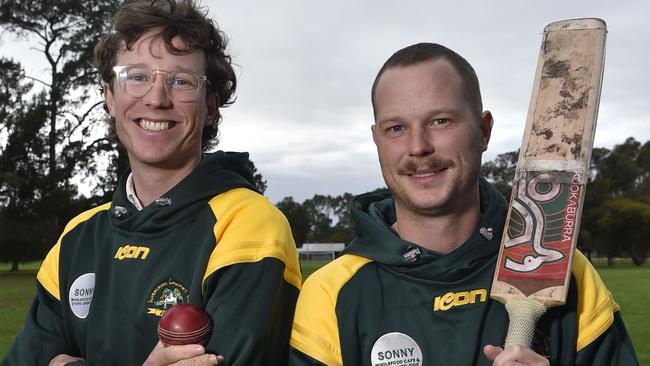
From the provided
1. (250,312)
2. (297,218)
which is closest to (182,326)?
(250,312)

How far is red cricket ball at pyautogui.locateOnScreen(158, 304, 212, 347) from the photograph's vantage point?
2.19 metres

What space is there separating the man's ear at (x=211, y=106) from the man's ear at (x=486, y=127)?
1.06 meters

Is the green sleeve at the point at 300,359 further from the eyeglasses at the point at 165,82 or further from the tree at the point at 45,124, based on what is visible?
the tree at the point at 45,124

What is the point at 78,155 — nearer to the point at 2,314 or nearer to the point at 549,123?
the point at 2,314

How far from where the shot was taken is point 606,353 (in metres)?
A: 2.25

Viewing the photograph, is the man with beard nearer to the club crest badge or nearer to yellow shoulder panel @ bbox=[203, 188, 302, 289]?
yellow shoulder panel @ bbox=[203, 188, 302, 289]

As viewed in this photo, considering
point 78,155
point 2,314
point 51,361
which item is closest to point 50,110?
point 78,155

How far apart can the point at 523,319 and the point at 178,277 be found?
3.78 ft

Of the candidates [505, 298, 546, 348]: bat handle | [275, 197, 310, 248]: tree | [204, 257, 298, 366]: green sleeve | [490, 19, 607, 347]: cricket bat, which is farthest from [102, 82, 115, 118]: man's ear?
[275, 197, 310, 248]: tree

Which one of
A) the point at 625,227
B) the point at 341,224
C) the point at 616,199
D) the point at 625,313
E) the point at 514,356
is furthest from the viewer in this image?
the point at 341,224

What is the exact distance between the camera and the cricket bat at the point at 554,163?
2.43 meters

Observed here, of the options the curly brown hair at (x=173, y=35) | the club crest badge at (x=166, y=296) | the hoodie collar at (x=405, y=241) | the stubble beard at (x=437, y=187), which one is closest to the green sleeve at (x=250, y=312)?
the club crest badge at (x=166, y=296)

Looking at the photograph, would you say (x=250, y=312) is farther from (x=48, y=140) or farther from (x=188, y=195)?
(x=48, y=140)

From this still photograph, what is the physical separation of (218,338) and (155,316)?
293 mm
